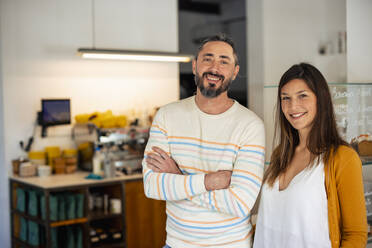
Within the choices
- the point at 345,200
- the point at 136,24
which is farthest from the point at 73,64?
the point at 345,200

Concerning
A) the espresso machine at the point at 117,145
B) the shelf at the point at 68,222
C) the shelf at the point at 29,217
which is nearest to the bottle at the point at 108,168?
the espresso machine at the point at 117,145

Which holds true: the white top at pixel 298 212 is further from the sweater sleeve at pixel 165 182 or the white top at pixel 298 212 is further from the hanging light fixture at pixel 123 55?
the hanging light fixture at pixel 123 55

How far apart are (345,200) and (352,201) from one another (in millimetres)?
27

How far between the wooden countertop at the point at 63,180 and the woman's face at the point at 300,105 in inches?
106

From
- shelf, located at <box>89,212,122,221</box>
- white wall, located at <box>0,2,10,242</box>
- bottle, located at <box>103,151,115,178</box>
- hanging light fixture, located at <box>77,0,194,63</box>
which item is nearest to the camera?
shelf, located at <box>89,212,122,221</box>

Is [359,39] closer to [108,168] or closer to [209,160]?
[209,160]

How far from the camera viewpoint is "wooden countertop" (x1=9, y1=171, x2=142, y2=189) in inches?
159

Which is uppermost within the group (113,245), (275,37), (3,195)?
(275,37)

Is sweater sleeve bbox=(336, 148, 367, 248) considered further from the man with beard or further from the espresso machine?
the espresso machine

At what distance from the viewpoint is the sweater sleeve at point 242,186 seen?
198 centimetres

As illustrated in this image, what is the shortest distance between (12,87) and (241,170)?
3.41m

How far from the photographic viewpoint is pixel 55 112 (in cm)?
476

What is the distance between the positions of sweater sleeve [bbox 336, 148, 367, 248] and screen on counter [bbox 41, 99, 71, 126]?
11.9ft

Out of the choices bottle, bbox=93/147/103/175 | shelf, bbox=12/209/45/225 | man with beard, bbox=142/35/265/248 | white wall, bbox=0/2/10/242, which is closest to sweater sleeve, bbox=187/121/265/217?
man with beard, bbox=142/35/265/248
